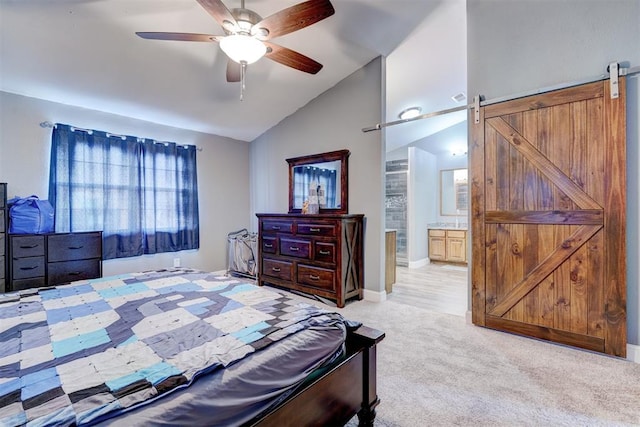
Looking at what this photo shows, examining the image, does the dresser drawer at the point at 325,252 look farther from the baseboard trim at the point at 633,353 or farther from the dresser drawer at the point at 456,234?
the dresser drawer at the point at 456,234

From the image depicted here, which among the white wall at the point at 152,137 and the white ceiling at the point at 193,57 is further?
the white wall at the point at 152,137

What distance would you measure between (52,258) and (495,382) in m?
4.22

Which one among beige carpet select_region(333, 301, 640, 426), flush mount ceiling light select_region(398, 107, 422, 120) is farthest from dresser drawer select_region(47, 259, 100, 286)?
flush mount ceiling light select_region(398, 107, 422, 120)

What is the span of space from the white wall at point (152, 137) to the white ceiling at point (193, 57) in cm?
16

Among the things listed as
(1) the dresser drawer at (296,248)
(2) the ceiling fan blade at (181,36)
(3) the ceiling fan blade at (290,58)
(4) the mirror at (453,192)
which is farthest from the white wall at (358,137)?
(4) the mirror at (453,192)

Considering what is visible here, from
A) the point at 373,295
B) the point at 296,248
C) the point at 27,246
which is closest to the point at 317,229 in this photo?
the point at 296,248

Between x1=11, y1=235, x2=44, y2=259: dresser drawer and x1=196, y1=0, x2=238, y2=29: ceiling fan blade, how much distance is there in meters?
2.95

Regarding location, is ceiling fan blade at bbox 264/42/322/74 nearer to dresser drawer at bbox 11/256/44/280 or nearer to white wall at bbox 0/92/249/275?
white wall at bbox 0/92/249/275

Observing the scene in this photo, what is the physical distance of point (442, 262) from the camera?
6.32m

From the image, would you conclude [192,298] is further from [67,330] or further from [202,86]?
[202,86]

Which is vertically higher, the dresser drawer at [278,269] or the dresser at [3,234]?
the dresser at [3,234]

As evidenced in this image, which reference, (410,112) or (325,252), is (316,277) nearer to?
(325,252)

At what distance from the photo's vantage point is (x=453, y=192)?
645 cm

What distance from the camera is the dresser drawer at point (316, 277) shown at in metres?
3.44
